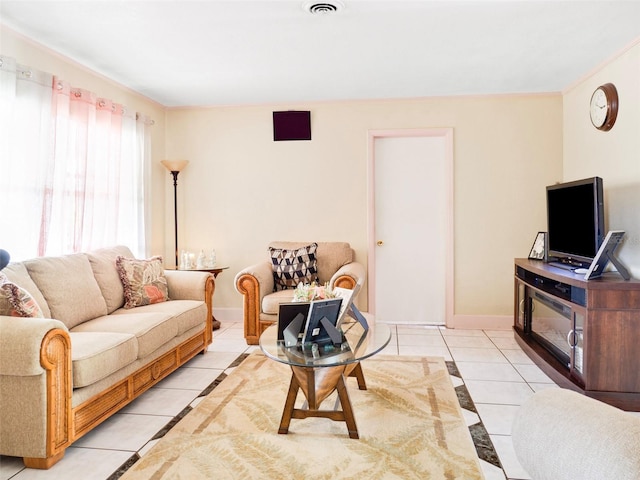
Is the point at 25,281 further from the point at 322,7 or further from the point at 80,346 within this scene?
the point at 322,7

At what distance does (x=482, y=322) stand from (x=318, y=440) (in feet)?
10.1

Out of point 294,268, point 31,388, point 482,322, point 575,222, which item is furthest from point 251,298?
point 575,222

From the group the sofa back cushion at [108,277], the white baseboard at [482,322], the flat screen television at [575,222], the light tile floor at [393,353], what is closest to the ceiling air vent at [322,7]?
the flat screen television at [575,222]

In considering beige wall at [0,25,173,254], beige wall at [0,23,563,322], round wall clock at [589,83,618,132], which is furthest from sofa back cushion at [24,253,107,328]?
round wall clock at [589,83,618,132]

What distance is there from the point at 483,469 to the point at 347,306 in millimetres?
1021

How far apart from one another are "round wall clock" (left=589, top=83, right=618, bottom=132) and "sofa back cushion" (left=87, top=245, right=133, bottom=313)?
409cm

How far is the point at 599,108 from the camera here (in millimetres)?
3773

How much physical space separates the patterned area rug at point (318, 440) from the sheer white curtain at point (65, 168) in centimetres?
173

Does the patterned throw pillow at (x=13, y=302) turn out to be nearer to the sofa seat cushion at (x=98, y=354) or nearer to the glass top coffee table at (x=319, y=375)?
the sofa seat cushion at (x=98, y=354)

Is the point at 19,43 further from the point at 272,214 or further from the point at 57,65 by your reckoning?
the point at 272,214

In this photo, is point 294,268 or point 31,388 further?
point 294,268

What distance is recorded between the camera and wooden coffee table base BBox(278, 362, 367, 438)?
7.64 ft

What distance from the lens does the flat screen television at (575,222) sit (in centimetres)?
312

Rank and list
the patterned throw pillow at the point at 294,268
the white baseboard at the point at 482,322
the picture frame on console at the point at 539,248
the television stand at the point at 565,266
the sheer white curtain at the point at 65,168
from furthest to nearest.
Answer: the white baseboard at the point at 482,322, the patterned throw pillow at the point at 294,268, the picture frame on console at the point at 539,248, the television stand at the point at 565,266, the sheer white curtain at the point at 65,168
